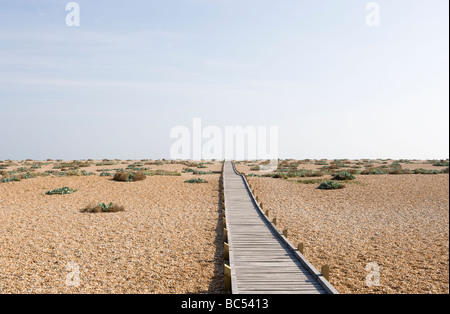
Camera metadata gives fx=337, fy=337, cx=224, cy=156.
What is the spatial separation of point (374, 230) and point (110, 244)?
1205 cm

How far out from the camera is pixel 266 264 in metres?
10.3

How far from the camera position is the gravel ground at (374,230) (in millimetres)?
10695

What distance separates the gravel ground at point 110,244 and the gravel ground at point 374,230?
13.7ft

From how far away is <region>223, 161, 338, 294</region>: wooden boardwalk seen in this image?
8742mm

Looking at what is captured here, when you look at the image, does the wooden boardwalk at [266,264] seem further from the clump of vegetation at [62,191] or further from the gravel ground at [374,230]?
the clump of vegetation at [62,191]

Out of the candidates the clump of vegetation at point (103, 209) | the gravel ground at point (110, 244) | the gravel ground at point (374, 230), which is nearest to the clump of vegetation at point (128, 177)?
the gravel ground at point (110, 244)

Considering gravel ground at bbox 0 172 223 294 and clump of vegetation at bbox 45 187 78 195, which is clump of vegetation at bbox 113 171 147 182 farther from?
gravel ground at bbox 0 172 223 294

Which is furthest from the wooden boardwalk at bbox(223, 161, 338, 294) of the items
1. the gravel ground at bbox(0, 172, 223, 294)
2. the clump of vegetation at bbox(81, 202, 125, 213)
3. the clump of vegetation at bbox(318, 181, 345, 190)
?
the clump of vegetation at bbox(318, 181, 345, 190)

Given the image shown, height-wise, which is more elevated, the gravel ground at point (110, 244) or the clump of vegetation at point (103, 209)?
the clump of vegetation at point (103, 209)

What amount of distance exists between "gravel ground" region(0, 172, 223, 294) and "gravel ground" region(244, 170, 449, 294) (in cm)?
416

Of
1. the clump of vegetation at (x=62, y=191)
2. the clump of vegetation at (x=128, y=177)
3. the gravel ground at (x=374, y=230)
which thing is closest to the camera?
the gravel ground at (x=374, y=230)

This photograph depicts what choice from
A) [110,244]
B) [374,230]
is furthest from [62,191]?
[374,230]
